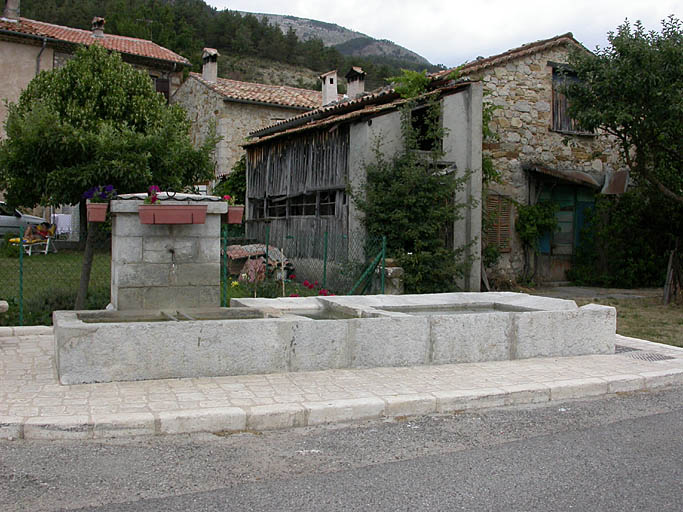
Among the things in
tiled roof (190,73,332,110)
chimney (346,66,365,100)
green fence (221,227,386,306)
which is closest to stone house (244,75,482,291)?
green fence (221,227,386,306)

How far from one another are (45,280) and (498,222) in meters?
10.2

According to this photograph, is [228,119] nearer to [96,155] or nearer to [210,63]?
[210,63]

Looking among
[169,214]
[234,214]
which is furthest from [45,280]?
[169,214]

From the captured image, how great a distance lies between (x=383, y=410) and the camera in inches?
220

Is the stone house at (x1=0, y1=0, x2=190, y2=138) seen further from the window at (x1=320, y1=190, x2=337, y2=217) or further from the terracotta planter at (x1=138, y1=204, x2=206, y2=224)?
the terracotta planter at (x1=138, y1=204, x2=206, y2=224)

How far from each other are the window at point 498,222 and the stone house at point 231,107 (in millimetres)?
13028

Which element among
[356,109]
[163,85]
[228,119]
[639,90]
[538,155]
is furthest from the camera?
[163,85]

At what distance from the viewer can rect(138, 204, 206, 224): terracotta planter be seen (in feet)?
24.1

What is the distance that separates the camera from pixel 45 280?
12.7m

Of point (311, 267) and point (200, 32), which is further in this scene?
point (200, 32)

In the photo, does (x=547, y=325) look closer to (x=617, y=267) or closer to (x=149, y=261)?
(x=149, y=261)

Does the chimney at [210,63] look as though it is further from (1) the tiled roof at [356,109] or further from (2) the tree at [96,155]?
(2) the tree at [96,155]

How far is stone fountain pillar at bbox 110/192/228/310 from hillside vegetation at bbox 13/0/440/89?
3798 centimetres

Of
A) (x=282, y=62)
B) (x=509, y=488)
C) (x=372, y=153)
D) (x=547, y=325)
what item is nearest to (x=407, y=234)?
(x=372, y=153)
